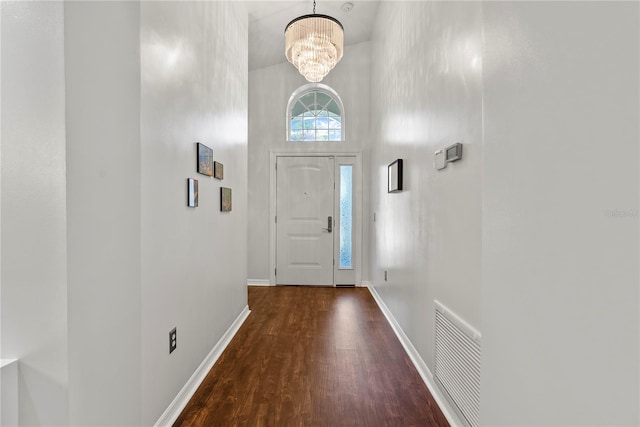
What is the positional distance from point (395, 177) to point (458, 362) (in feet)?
5.66

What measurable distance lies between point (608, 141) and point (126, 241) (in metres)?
1.61

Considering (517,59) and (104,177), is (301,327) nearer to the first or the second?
(104,177)

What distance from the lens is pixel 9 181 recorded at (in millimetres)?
1165

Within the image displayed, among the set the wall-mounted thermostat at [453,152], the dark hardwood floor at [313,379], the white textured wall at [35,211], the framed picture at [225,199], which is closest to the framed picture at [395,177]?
the wall-mounted thermostat at [453,152]

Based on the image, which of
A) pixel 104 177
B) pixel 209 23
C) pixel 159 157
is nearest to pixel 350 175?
pixel 209 23

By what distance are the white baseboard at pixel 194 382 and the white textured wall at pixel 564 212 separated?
5.36ft

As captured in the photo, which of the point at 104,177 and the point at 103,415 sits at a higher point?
the point at 104,177

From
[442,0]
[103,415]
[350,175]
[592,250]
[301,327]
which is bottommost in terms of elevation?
[301,327]

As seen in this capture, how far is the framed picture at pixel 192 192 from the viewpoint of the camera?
6.54ft

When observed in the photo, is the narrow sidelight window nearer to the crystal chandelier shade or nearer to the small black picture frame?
the crystal chandelier shade

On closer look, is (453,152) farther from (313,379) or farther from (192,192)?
(313,379)

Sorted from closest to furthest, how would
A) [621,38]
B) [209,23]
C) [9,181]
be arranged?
[621,38] < [9,181] < [209,23]

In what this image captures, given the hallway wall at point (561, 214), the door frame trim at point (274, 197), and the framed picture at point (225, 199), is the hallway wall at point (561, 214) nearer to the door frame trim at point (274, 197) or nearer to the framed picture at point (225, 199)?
the framed picture at point (225, 199)

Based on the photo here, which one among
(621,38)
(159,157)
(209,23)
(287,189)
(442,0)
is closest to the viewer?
(621,38)
